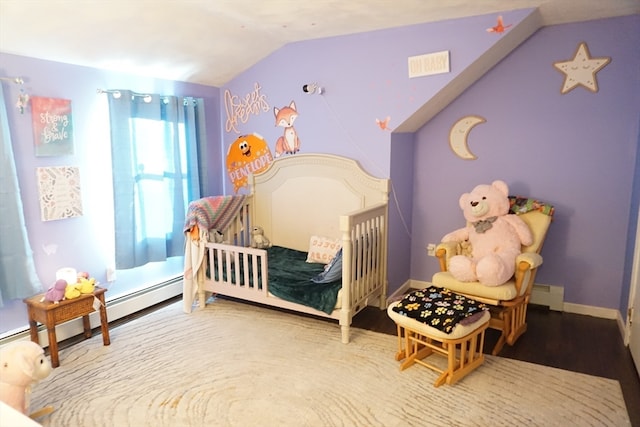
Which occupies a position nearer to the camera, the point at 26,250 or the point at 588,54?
the point at 26,250

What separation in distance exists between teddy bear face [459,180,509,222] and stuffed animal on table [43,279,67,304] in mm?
2758

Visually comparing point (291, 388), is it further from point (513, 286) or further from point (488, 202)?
point (488, 202)

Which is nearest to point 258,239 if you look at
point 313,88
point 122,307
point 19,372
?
point 122,307

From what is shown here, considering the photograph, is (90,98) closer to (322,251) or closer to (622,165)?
(322,251)

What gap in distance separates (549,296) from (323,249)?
71.7 inches

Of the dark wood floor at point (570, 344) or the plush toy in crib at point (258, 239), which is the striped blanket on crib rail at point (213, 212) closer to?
the plush toy in crib at point (258, 239)

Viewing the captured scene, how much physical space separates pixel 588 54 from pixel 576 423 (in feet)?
8.13

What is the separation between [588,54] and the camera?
3148 mm

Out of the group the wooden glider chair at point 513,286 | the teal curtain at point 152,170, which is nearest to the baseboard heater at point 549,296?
the wooden glider chair at point 513,286

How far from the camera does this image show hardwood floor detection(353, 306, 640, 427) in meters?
2.51

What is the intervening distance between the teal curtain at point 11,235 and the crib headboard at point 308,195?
72.3 inches

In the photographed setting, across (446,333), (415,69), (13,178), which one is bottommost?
(446,333)

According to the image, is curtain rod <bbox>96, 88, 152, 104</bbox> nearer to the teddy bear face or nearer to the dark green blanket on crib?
the dark green blanket on crib

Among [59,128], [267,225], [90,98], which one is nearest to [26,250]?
[59,128]
